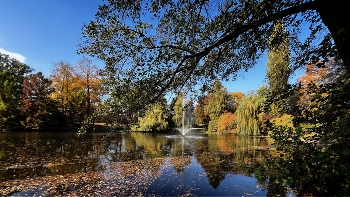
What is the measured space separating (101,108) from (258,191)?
186 inches

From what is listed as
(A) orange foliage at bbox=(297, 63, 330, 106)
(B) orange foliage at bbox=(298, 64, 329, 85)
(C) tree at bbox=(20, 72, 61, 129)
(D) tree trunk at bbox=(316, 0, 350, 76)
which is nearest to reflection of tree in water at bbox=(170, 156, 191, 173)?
(A) orange foliage at bbox=(297, 63, 330, 106)

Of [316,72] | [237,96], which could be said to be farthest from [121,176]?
[237,96]

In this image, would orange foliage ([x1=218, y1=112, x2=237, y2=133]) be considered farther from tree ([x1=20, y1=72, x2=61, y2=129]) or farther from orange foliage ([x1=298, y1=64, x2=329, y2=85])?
tree ([x1=20, y1=72, x2=61, y2=129])

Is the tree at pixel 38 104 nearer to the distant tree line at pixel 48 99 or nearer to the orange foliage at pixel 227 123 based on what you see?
the distant tree line at pixel 48 99

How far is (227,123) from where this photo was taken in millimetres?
27906

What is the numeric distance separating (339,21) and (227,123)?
26.5m

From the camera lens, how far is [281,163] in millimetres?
2178

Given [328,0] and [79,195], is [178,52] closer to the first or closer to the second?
[328,0]

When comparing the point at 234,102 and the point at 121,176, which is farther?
the point at 234,102

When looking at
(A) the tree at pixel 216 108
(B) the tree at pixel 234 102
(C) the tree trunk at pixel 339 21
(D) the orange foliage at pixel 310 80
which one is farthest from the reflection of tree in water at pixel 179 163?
→ (B) the tree at pixel 234 102

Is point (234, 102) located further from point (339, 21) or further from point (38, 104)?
point (339, 21)

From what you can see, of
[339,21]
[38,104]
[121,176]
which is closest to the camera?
[339,21]

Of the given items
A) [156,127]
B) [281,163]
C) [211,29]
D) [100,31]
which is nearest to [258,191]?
[281,163]

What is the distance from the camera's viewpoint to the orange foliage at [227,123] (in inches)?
1087
